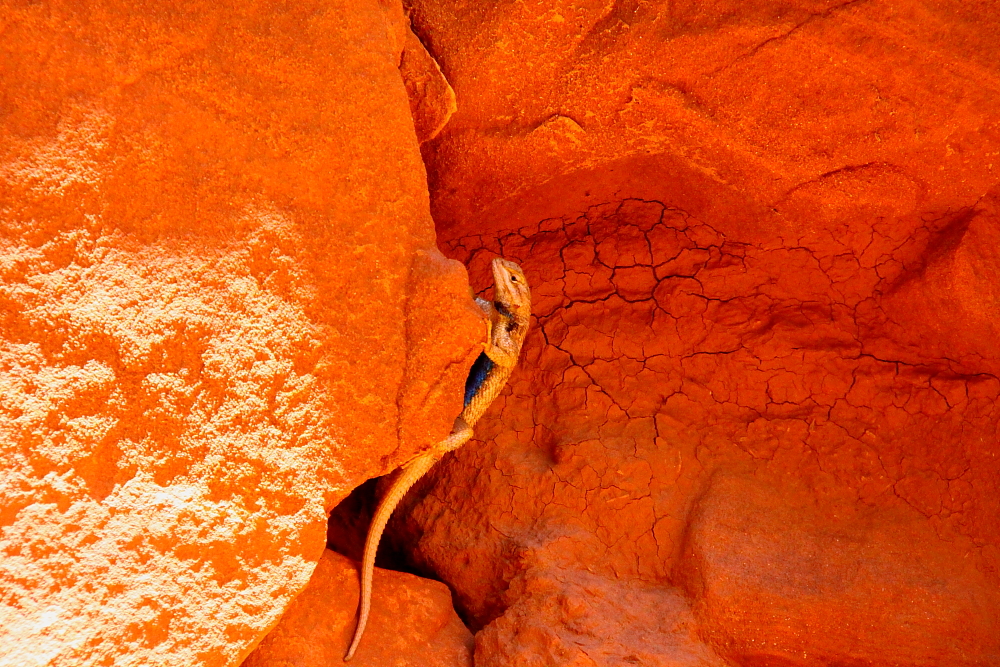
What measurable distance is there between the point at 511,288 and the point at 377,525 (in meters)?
1.06

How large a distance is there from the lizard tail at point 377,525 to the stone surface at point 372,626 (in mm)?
36

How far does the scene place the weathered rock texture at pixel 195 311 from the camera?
74.0 inches

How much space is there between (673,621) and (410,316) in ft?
5.16

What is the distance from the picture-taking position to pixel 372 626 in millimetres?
2662

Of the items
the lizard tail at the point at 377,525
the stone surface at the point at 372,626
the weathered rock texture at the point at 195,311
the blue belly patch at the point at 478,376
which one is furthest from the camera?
the blue belly patch at the point at 478,376

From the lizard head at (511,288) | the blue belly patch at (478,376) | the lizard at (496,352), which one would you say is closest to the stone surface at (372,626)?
the lizard at (496,352)

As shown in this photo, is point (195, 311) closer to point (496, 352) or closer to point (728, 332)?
point (496, 352)

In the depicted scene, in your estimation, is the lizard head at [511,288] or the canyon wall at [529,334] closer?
the canyon wall at [529,334]

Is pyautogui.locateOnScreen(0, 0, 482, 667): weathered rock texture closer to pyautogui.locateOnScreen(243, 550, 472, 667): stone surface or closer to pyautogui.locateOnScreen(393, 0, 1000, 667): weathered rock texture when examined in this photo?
pyautogui.locateOnScreen(243, 550, 472, 667): stone surface

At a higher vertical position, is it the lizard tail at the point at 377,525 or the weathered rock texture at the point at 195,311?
the weathered rock texture at the point at 195,311

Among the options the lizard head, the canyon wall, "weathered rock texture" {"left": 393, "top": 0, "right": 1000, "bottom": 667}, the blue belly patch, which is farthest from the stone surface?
the lizard head

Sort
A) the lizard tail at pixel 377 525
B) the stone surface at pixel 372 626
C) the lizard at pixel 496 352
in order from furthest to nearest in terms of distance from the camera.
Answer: the lizard at pixel 496 352
the lizard tail at pixel 377 525
the stone surface at pixel 372 626

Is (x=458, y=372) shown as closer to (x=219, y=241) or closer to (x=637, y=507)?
(x=219, y=241)

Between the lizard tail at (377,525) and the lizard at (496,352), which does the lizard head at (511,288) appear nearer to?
the lizard at (496,352)
